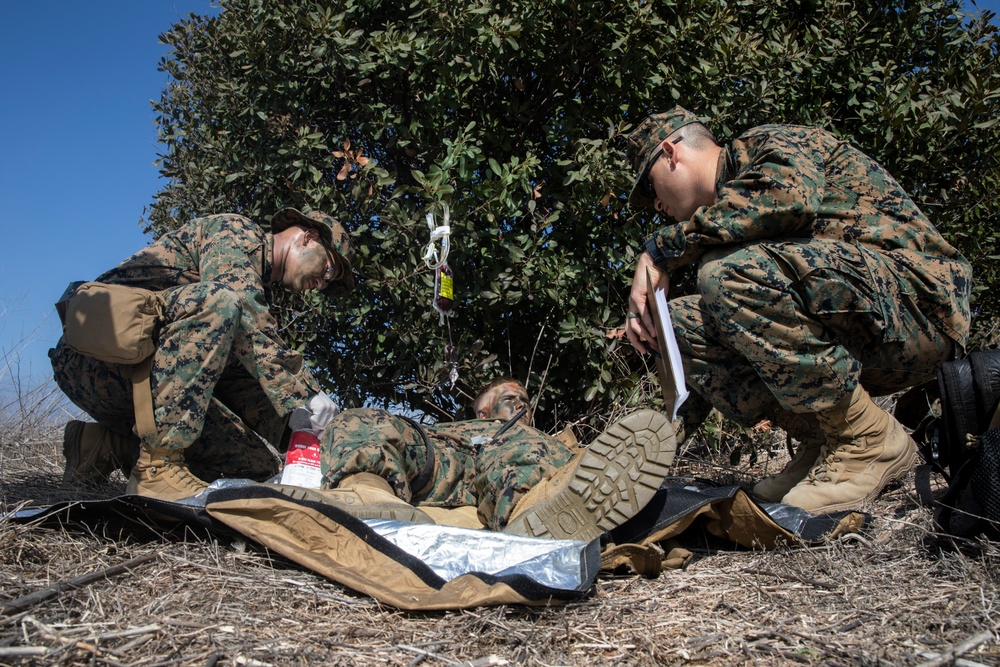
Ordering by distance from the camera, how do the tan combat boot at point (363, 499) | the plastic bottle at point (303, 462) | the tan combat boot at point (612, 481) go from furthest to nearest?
the plastic bottle at point (303, 462) → the tan combat boot at point (363, 499) → the tan combat boot at point (612, 481)

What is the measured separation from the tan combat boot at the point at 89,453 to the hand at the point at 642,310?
2.24m

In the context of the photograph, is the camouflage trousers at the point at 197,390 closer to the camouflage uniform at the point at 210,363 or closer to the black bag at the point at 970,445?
the camouflage uniform at the point at 210,363

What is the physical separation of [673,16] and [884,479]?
2339mm

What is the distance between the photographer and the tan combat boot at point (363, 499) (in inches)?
92.6

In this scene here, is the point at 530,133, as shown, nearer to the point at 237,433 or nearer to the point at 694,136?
the point at 694,136

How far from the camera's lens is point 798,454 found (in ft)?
9.66

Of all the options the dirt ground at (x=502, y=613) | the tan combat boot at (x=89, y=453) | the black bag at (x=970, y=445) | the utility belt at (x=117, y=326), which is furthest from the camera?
the tan combat boot at (x=89, y=453)

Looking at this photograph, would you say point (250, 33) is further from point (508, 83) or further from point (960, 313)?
point (960, 313)

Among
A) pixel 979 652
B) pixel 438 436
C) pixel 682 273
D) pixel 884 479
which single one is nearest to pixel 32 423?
pixel 438 436

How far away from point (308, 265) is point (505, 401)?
109cm

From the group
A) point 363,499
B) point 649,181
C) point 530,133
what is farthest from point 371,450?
point 530,133

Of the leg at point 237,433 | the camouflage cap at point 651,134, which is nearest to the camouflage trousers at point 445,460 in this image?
the leg at point 237,433

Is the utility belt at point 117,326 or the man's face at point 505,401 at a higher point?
the utility belt at point 117,326

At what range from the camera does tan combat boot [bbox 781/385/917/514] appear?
2.57 m
